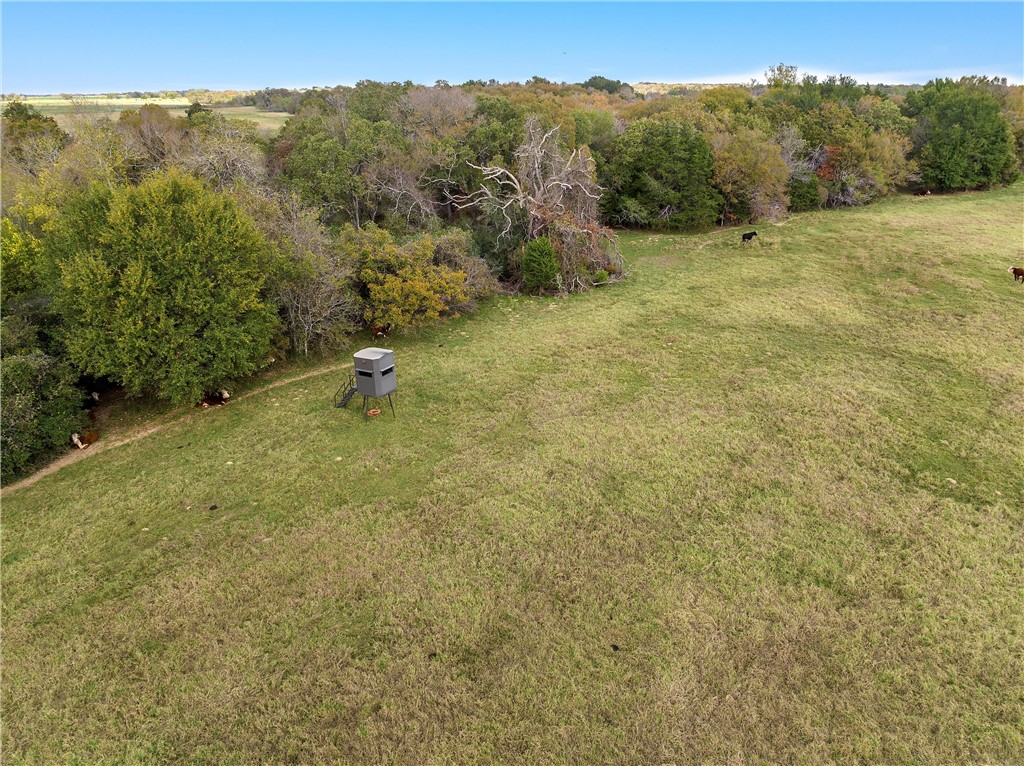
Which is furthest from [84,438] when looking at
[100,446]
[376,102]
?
[376,102]

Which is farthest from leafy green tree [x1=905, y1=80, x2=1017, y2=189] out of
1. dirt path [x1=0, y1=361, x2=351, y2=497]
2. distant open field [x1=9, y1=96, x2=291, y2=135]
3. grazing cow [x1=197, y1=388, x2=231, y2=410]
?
distant open field [x1=9, y1=96, x2=291, y2=135]

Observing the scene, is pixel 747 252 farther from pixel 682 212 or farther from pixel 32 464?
pixel 32 464

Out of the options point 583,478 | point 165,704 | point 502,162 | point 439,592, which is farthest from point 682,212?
point 165,704

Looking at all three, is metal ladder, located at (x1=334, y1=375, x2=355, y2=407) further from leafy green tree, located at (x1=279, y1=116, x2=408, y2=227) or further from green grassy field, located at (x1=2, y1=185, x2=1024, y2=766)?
leafy green tree, located at (x1=279, y1=116, x2=408, y2=227)

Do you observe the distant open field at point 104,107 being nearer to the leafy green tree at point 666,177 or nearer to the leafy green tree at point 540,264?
the leafy green tree at point 540,264

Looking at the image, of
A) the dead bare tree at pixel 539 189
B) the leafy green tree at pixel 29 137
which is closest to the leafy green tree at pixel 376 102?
the dead bare tree at pixel 539 189
